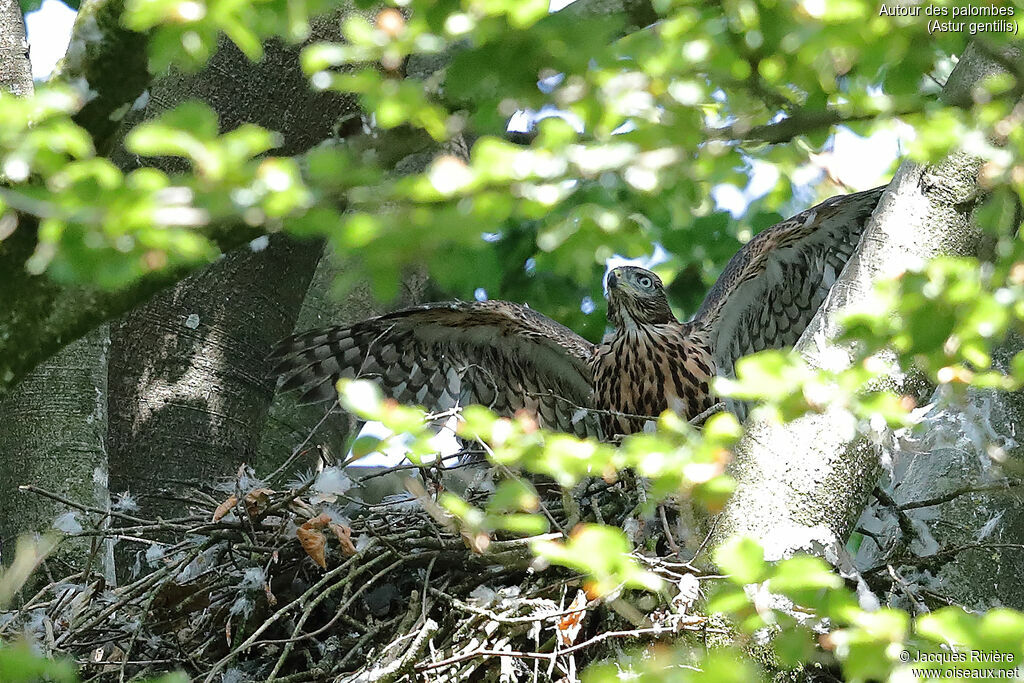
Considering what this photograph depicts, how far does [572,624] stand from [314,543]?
0.80 metres

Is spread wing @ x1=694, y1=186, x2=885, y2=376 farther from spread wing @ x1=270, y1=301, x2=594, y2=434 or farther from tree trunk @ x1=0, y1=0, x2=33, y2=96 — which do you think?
tree trunk @ x1=0, y1=0, x2=33, y2=96

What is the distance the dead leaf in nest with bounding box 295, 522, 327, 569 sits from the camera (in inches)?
118

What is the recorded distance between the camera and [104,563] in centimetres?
334

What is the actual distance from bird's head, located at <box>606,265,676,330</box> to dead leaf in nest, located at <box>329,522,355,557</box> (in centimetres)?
205

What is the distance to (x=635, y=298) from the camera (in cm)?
479

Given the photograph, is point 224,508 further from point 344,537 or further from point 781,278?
point 781,278

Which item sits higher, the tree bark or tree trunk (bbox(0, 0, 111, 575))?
the tree bark

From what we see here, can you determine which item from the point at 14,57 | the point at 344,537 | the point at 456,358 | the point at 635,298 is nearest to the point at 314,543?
the point at 344,537

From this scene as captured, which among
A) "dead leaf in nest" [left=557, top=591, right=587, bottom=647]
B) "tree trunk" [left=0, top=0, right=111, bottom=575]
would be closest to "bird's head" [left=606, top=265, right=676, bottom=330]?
"tree trunk" [left=0, top=0, right=111, bottom=575]

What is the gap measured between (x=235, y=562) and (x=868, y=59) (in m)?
2.15

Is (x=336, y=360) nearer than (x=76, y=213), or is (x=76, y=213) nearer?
(x=76, y=213)

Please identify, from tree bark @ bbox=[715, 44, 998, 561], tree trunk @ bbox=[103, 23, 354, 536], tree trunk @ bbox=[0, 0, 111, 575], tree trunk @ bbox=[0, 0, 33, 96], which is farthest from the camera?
tree trunk @ bbox=[103, 23, 354, 536]

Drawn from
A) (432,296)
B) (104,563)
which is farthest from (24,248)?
(432,296)

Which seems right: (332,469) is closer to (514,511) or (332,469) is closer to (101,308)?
(514,511)
